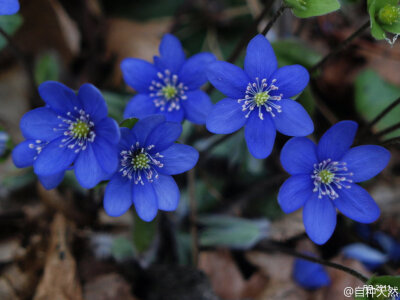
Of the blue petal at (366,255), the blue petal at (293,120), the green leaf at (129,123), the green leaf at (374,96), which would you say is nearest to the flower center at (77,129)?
the green leaf at (129,123)

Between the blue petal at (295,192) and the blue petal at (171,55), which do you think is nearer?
the blue petal at (295,192)

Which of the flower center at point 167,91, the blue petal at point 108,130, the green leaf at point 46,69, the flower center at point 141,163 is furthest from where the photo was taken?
the green leaf at point 46,69

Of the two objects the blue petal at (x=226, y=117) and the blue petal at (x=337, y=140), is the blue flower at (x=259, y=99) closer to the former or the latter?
the blue petal at (x=226, y=117)

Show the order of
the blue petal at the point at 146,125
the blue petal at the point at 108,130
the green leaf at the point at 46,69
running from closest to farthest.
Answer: the blue petal at the point at 108,130 → the blue petal at the point at 146,125 → the green leaf at the point at 46,69

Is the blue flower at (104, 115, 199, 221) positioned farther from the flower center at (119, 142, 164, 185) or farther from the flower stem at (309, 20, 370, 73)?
the flower stem at (309, 20, 370, 73)

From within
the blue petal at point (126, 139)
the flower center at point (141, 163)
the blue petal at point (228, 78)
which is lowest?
the flower center at point (141, 163)
